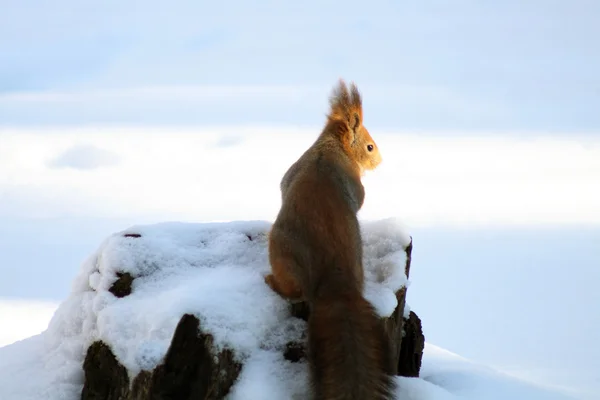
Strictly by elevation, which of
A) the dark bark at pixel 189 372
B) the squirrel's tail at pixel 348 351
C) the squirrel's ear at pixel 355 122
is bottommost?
the dark bark at pixel 189 372

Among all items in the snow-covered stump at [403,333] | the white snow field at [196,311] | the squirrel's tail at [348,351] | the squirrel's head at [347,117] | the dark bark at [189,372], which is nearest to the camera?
the squirrel's tail at [348,351]

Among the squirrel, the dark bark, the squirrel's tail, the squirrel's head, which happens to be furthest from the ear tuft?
the dark bark

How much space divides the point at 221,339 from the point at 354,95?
1.86 metres

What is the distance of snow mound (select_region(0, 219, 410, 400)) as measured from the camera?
3.62 metres

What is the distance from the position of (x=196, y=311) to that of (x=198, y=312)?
0.03 ft

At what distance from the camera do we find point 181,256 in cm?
428

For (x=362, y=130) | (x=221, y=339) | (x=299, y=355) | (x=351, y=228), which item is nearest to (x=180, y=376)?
(x=221, y=339)

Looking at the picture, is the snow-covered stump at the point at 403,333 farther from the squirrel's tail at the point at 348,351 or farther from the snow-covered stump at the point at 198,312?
the squirrel's tail at the point at 348,351

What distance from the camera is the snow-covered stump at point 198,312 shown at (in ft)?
11.7

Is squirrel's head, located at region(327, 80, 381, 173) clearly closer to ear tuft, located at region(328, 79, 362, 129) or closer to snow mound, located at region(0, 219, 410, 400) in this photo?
ear tuft, located at region(328, 79, 362, 129)

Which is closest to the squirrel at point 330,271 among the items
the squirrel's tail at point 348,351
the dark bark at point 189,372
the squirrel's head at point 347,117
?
the squirrel's tail at point 348,351

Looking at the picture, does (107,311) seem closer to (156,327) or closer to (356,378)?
(156,327)

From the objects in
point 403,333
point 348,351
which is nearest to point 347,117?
point 403,333

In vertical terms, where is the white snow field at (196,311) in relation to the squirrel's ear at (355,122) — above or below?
below
